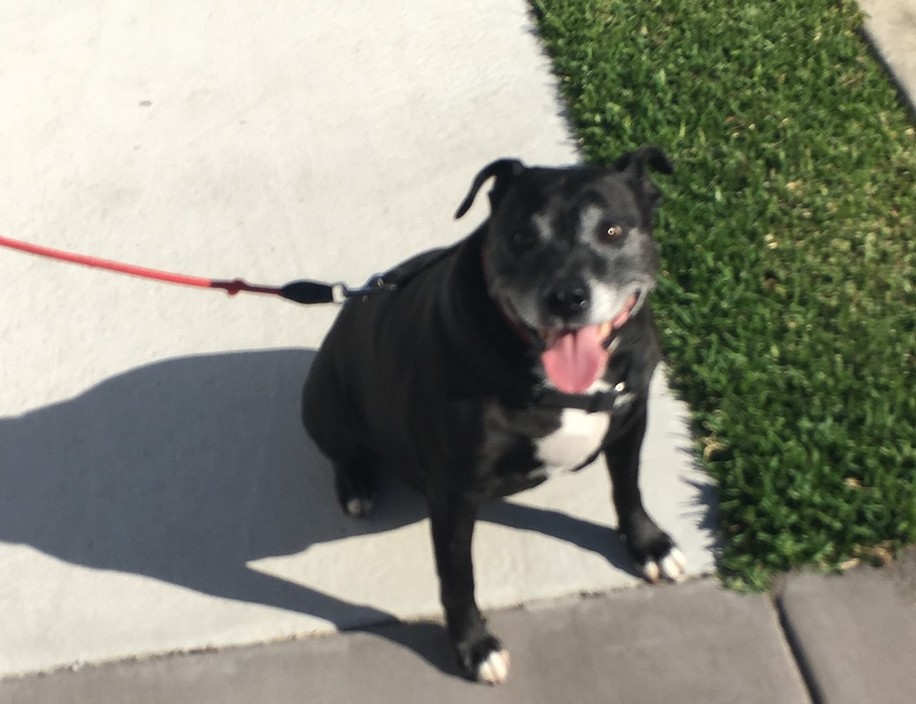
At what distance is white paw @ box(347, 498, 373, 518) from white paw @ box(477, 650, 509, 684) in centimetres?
71

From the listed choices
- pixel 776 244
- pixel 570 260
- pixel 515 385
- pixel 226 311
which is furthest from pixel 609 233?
pixel 226 311

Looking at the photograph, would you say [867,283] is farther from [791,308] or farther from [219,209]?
[219,209]

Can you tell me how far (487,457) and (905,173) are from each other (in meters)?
2.63

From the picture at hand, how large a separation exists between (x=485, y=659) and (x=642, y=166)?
4.88ft

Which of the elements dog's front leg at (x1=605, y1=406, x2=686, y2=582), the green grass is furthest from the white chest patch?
the green grass

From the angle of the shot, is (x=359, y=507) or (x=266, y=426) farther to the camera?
(x=266, y=426)

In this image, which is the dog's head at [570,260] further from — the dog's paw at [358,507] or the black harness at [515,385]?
the dog's paw at [358,507]

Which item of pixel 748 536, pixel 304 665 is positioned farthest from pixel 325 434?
pixel 748 536

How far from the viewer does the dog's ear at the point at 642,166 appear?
2.79 m

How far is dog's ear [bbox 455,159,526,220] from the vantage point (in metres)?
2.73

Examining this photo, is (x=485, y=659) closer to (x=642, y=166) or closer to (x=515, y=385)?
(x=515, y=385)

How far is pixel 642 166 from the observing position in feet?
9.31

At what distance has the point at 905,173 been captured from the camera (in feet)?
14.3

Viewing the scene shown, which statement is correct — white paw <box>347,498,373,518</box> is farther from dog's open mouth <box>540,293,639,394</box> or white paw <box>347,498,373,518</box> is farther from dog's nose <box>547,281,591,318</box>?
dog's nose <box>547,281,591,318</box>
